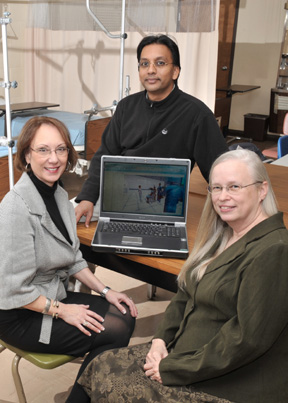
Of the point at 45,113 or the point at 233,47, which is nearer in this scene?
the point at 45,113

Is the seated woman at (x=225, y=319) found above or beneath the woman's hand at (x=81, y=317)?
above

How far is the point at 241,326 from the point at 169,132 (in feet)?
3.09

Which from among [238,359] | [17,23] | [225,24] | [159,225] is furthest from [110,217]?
[225,24]

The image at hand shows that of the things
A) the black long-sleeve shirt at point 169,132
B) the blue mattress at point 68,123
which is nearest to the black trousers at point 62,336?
the black long-sleeve shirt at point 169,132

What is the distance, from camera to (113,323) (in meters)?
1.47

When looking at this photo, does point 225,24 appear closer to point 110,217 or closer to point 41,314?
point 110,217

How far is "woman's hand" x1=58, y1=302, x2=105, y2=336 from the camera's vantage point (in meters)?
1.40

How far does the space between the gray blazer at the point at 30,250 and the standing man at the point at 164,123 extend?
296 mm

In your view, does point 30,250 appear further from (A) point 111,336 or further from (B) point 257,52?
(B) point 257,52

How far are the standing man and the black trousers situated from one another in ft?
1.42

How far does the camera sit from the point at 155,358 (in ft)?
4.09

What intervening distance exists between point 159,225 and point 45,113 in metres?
3.18

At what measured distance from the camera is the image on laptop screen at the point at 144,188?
1.62m

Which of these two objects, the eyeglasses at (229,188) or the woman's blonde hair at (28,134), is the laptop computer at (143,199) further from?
the eyeglasses at (229,188)
